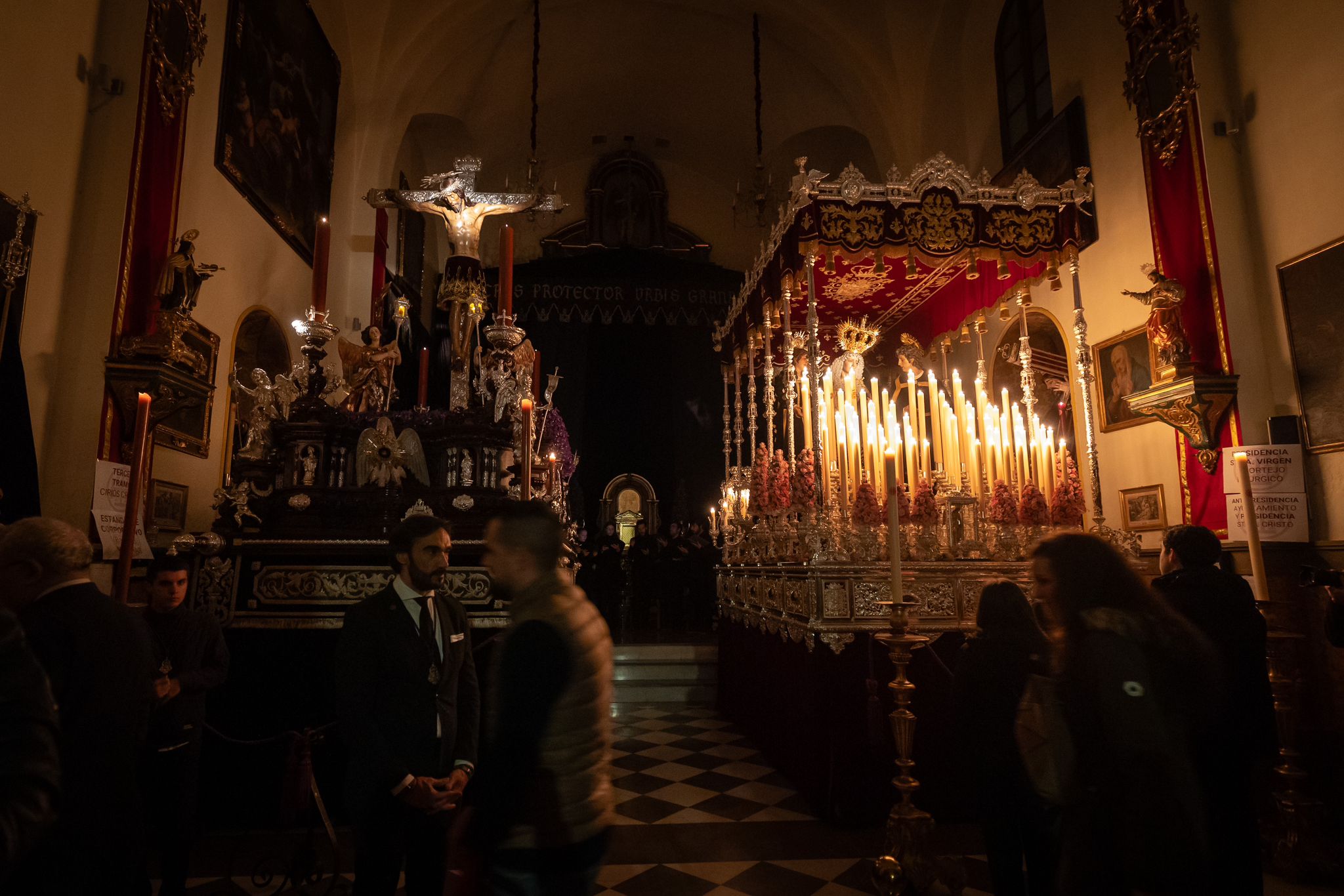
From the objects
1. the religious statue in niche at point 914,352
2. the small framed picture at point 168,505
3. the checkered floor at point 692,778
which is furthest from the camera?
the religious statue in niche at point 914,352

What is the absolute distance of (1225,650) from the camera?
2.55 metres

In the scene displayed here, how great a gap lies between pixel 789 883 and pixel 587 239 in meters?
12.7

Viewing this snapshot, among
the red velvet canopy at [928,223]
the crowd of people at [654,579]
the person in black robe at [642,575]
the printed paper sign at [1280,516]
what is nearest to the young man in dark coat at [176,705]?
the red velvet canopy at [928,223]

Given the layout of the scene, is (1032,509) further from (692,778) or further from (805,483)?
(692,778)

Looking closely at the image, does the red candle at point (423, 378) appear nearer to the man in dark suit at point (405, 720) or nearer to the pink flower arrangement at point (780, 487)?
the pink flower arrangement at point (780, 487)

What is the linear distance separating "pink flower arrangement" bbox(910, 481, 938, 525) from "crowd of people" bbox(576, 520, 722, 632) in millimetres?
5992

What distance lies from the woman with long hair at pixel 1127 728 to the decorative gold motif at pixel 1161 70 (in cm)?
513

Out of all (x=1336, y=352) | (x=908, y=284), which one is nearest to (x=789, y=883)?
(x=1336, y=352)

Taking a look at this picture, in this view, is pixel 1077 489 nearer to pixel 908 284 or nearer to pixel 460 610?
pixel 908 284

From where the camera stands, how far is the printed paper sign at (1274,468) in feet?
14.9

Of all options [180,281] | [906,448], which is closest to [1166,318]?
[906,448]

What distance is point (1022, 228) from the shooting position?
5504 mm

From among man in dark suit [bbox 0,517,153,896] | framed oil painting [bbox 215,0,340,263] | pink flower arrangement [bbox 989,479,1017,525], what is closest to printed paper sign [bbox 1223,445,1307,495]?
pink flower arrangement [bbox 989,479,1017,525]

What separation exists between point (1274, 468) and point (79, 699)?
582 centimetres
